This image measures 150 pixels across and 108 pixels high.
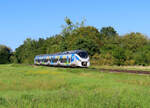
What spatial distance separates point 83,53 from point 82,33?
36.5 meters

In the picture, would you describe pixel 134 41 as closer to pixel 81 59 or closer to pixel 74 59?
pixel 81 59

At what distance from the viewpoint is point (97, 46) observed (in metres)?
64.4

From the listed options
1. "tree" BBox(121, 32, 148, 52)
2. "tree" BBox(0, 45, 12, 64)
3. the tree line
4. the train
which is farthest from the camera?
"tree" BBox(0, 45, 12, 64)

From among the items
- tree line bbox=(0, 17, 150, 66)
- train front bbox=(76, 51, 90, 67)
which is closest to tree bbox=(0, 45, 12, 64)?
tree line bbox=(0, 17, 150, 66)

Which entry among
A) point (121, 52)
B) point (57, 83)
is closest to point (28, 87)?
point (57, 83)

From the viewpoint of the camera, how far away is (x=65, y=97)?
35.6 feet

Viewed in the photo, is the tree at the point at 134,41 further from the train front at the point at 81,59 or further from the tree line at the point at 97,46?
the train front at the point at 81,59

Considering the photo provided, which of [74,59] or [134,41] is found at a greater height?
[134,41]

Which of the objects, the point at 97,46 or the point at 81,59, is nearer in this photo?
the point at 81,59

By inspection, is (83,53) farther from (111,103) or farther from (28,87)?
(111,103)

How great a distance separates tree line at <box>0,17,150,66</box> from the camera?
54.9 m

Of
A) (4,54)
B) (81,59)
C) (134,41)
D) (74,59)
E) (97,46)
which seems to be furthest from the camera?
(4,54)

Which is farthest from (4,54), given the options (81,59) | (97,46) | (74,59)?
(81,59)

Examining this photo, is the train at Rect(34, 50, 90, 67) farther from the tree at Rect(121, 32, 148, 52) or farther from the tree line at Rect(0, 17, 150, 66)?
the tree at Rect(121, 32, 148, 52)
